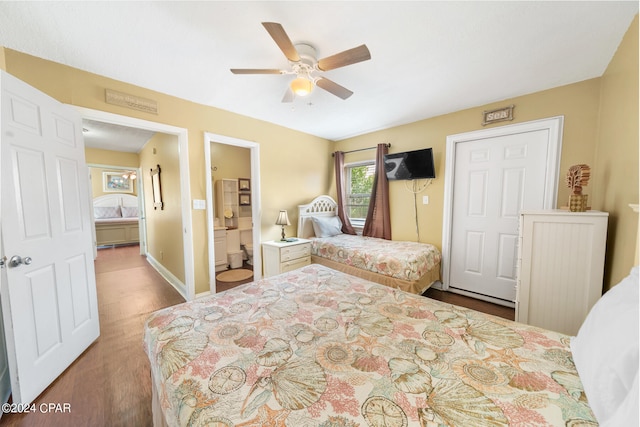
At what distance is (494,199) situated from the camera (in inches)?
111

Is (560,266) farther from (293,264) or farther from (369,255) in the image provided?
(293,264)

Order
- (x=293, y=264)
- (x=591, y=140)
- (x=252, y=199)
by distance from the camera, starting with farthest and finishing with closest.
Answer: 1. (x=252, y=199)
2. (x=293, y=264)
3. (x=591, y=140)

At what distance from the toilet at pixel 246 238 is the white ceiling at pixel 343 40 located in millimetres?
2773

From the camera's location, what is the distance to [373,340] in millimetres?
1044

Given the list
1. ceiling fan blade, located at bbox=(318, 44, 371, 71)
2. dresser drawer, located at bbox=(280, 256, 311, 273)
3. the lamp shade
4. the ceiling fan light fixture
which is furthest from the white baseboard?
ceiling fan blade, located at bbox=(318, 44, 371, 71)

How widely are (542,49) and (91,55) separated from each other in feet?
11.8

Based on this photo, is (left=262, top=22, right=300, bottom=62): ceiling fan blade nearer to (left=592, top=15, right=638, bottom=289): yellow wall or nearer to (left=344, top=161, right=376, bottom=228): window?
(left=592, top=15, right=638, bottom=289): yellow wall

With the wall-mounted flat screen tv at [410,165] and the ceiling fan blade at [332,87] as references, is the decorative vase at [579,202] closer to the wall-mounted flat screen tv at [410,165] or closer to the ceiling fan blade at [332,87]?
the wall-mounted flat screen tv at [410,165]

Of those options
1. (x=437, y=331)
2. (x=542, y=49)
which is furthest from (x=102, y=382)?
(x=542, y=49)

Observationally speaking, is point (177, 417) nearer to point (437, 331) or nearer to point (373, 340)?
point (373, 340)

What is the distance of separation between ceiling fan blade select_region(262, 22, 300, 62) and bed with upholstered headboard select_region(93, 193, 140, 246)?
23.6ft

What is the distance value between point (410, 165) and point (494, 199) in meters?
1.11

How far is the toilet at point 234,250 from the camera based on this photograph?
14.1 feet

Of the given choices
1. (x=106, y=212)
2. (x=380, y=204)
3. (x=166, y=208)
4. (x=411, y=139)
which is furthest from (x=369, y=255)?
(x=106, y=212)
